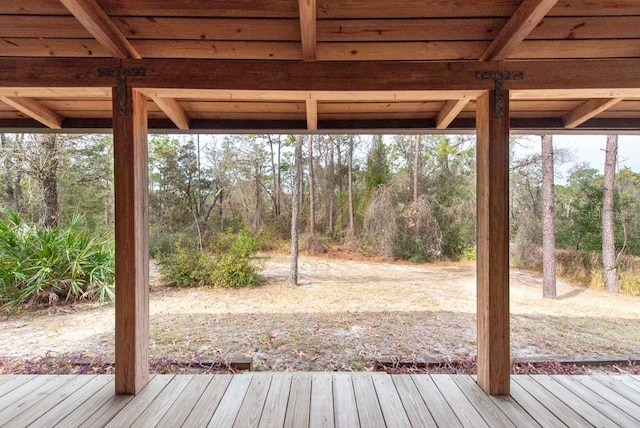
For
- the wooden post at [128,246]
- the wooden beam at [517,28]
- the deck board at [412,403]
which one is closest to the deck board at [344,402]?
the deck board at [412,403]

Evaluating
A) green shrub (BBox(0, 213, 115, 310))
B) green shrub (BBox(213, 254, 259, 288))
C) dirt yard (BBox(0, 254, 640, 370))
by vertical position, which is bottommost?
dirt yard (BBox(0, 254, 640, 370))

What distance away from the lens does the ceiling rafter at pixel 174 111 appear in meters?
1.86

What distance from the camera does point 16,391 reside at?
67.1 inches

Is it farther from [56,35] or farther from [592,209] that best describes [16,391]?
[592,209]

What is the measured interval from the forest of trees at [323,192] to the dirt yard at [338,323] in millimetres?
984

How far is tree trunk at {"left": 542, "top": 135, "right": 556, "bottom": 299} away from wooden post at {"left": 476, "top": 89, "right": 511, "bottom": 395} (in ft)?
15.6

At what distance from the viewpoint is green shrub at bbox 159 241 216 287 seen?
17.2 ft

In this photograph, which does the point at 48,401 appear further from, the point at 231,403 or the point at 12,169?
the point at 12,169

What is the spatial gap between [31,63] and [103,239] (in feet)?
10.1

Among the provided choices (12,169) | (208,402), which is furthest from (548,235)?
(12,169)

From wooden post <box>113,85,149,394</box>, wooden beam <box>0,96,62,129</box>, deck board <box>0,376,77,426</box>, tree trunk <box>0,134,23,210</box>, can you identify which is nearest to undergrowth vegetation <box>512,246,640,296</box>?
wooden post <box>113,85,149,394</box>

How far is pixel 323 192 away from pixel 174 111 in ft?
15.9

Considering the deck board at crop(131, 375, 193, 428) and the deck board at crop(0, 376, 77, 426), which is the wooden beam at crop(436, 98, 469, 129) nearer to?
the deck board at crop(131, 375, 193, 428)

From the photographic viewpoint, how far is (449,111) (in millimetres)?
1984
